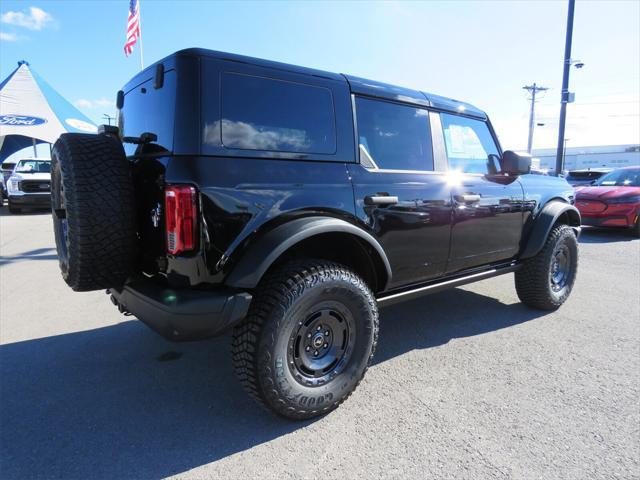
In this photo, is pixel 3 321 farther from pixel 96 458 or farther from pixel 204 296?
pixel 204 296

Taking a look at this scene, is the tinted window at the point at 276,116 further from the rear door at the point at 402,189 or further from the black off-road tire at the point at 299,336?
the black off-road tire at the point at 299,336

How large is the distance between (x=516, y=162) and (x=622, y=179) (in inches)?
342

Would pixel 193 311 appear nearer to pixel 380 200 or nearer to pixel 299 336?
pixel 299 336

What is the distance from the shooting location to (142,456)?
207cm

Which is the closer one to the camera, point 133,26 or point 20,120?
point 133,26

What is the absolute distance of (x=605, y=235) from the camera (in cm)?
934

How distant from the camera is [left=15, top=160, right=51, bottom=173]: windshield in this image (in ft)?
47.1

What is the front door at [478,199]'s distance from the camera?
10.7 feet

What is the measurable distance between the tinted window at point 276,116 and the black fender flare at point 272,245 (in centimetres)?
46

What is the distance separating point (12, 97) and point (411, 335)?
20.2 meters

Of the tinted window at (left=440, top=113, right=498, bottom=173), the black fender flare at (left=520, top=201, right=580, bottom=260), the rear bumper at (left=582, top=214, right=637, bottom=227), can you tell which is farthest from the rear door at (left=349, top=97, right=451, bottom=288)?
the rear bumper at (left=582, top=214, right=637, bottom=227)

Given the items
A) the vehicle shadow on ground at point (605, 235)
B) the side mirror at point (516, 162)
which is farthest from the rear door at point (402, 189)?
the vehicle shadow on ground at point (605, 235)

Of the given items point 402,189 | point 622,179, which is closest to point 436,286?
point 402,189

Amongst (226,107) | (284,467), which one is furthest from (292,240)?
(284,467)
